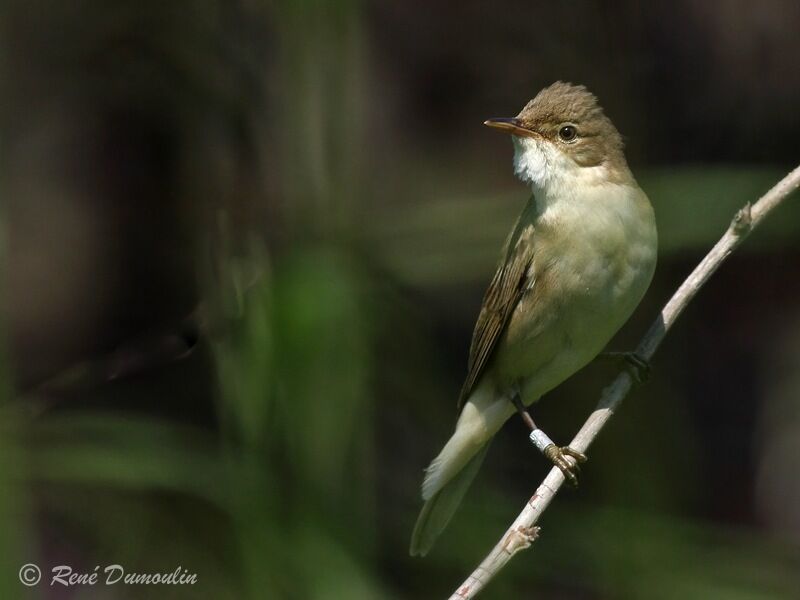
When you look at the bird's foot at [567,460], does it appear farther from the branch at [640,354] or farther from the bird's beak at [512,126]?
the bird's beak at [512,126]

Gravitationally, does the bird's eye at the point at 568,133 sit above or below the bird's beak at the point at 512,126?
below

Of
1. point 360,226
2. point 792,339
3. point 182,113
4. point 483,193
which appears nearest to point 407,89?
point 483,193

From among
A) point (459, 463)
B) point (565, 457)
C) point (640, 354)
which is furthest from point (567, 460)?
point (459, 463)

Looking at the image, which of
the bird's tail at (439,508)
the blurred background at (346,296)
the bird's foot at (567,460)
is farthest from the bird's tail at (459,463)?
the bird's foot at (567,460)

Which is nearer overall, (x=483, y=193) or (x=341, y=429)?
(x=341, y=429)

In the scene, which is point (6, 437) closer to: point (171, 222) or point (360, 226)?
point (360, 226)

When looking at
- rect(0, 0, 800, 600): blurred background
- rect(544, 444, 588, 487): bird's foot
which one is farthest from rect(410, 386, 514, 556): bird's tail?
rect(544, 444, 588, 487): bird's foot

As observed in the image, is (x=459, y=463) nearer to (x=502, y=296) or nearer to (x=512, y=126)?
(x=502, y=296)

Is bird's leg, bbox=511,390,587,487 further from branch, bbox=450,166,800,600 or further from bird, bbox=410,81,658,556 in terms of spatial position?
branch, bbox=450,166,800,600
